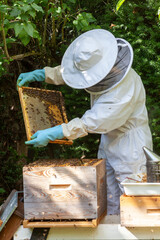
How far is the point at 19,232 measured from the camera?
2.99m

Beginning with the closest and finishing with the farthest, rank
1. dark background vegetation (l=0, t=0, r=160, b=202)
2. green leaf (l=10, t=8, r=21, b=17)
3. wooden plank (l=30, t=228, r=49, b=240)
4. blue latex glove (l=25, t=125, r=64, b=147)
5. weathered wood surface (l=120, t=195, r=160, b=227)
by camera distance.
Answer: weathered wood surface (l=120, t=195, r=160, b=227)
wooden plank (l=30, t=228, r=49, b=240)
green leaf (l=10, t=8, r=21, b=17)
blue latex glove (l=25, t=125, r=64, b=147)
dark background vegetation (l=0, t=0, r=160, b=202)

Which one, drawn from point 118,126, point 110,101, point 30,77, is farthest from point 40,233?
point 30,77

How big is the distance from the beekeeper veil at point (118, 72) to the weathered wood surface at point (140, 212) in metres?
1.20

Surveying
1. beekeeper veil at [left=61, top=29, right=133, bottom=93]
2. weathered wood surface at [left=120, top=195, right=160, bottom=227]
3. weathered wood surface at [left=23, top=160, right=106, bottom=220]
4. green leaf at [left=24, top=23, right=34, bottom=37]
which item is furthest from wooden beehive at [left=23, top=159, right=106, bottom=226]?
green leaf at [left=24, top=23, right=34, bottom=37]

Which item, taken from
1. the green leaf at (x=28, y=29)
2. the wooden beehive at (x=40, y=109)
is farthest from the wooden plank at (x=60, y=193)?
the green leaf at (x=28, y=29)

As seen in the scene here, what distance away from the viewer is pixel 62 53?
457cm

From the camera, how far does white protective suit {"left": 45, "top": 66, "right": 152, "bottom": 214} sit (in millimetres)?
3271

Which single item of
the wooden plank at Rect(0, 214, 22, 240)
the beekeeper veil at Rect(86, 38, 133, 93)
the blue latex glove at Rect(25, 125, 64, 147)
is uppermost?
the beekeeper veil at Rect(86, 38, 133, 93)

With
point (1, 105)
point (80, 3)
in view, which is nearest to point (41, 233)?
point (1, 105)

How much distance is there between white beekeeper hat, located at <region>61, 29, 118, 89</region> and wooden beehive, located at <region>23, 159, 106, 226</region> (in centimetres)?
94

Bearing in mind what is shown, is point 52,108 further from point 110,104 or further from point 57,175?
point 57,175

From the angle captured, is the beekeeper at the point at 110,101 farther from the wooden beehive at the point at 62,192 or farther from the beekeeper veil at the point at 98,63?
the wooden beehive at the point at 62,192

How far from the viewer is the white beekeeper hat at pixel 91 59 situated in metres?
3.30

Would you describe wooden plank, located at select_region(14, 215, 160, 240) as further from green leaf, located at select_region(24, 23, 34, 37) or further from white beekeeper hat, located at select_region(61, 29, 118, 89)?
green leaf, located at select_region(24, 23, 34, 37)
